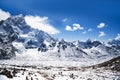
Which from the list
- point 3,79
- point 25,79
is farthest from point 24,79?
point 3,79

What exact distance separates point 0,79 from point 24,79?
1443cm

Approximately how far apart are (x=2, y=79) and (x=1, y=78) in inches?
10.1

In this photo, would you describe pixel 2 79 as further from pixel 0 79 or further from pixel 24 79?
pixel 24 79

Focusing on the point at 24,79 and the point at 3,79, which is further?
the point at 24,79

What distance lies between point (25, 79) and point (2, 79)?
13657mm

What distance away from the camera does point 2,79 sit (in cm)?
3694

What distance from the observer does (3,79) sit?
37406 mm

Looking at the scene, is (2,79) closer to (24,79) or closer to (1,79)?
(1,79)

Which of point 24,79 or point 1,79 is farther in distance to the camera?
point 24,79

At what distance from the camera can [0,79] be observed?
36156 millimetres

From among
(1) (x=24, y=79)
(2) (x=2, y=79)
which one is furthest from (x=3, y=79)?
A: (1) (x=24, y=79)

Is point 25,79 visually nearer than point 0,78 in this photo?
No

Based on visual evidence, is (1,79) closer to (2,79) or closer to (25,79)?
(2,79)

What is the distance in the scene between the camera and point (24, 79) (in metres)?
50.2
